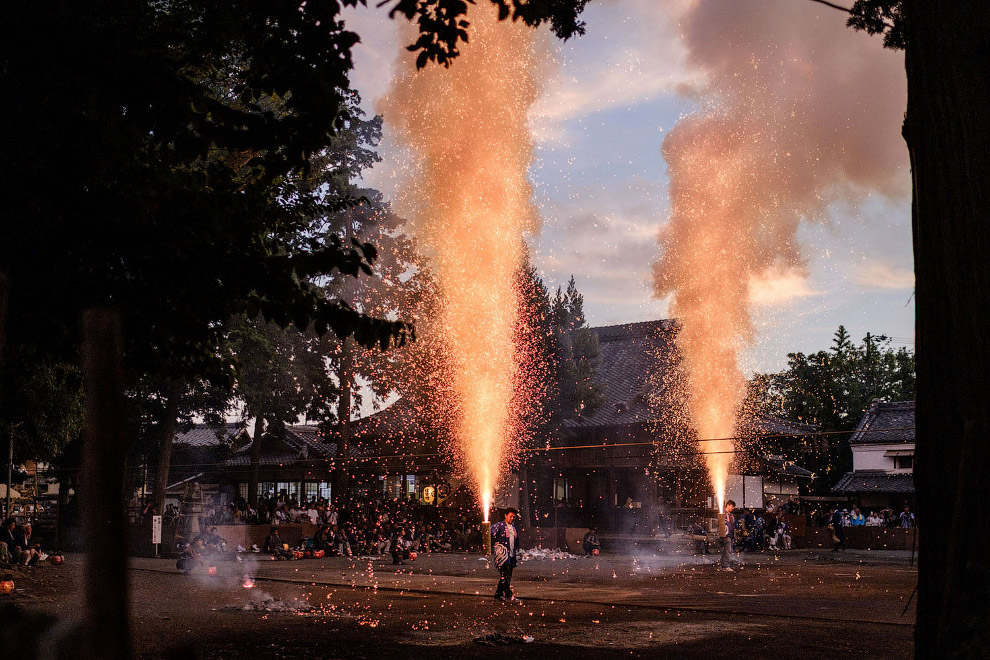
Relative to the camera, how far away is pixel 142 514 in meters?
36.3

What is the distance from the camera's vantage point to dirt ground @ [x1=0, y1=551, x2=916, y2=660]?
1194 cm

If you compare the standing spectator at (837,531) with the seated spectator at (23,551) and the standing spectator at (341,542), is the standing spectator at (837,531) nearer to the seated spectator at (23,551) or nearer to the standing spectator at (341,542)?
the standing spectator at (341,542)

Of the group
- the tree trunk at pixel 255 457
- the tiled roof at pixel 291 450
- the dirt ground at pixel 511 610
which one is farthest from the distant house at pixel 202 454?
the dirt ground at pixel 511 610

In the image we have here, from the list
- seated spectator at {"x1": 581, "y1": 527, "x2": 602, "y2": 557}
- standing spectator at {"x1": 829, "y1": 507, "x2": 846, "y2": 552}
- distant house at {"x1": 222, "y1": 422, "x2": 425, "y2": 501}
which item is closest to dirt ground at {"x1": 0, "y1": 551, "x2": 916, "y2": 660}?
seated spectator at {"x1": 581, "y1": 527, "x2": 602, "y2": 557}

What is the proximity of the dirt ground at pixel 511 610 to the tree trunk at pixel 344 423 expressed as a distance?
40.2ft

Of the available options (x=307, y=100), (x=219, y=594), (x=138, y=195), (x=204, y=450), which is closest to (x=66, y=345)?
(x=138, y=195)

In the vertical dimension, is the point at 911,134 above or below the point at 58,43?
below

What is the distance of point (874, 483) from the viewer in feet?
166

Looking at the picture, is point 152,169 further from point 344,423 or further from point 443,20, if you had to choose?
point 344,423

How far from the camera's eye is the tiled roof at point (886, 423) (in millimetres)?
51312

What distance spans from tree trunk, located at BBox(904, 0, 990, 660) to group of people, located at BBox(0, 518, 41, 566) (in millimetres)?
24986

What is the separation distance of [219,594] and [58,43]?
1428 centimetres

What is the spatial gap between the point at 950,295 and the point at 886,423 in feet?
176

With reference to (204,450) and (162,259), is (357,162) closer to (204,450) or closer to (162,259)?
(204,450)
